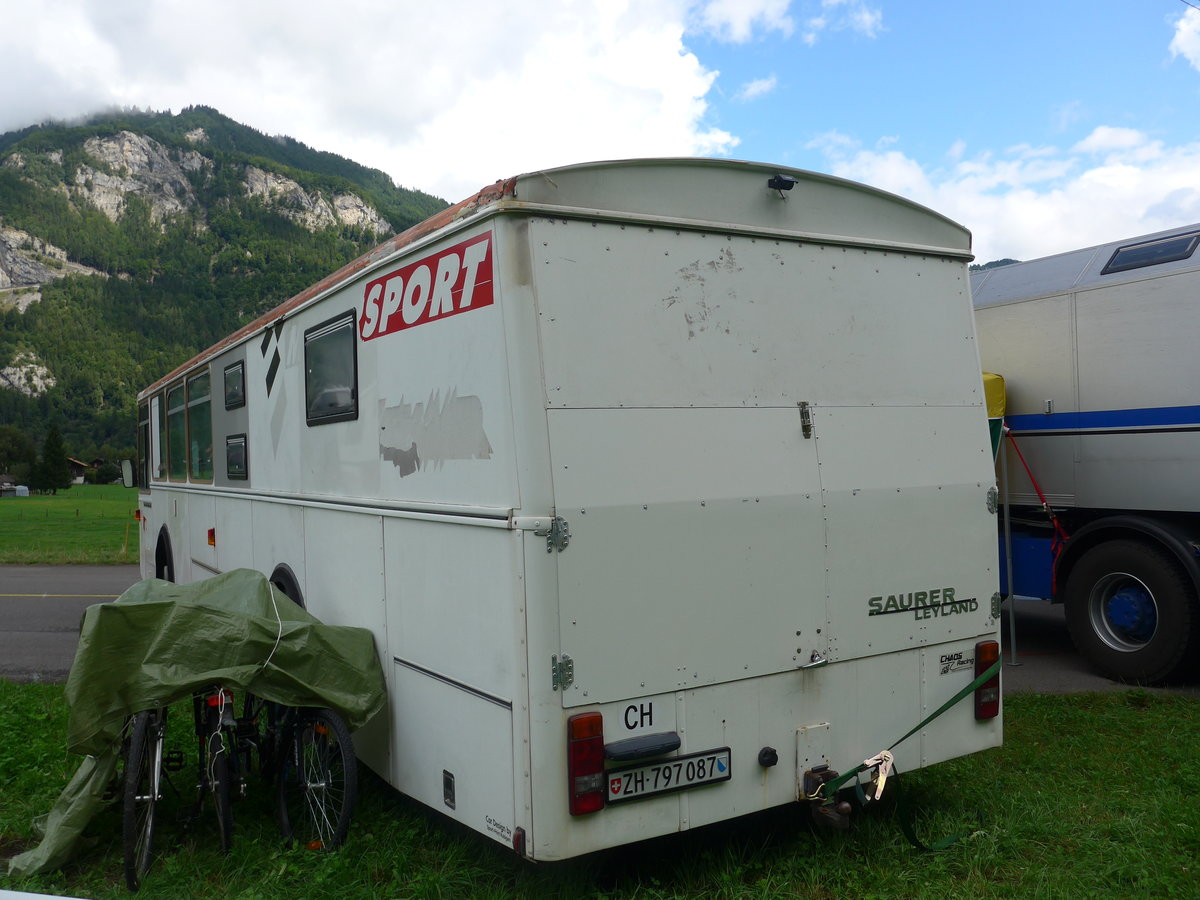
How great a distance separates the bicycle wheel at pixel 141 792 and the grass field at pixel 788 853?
0.10 meters

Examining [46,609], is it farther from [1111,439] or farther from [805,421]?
[1111,439]

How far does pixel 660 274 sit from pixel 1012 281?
18.9 feet

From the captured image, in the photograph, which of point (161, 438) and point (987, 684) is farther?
point (161, 438)

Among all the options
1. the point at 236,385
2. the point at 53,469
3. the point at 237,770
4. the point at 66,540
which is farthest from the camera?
the point at 53,469

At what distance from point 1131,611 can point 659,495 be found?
17.7 feet

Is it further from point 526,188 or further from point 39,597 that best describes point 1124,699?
point 39,597

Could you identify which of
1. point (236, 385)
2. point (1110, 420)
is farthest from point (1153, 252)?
point (236, 385)

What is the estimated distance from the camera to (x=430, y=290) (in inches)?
158

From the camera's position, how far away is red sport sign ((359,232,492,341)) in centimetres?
362

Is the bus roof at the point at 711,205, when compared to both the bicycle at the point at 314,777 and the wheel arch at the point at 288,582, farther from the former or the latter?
the bicycle at the point at 314,777

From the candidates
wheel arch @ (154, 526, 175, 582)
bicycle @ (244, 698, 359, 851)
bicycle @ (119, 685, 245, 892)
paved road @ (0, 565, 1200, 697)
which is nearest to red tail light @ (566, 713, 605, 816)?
bicycle @ (244, 698, 359, 851)

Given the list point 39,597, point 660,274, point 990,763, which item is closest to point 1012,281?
point 990,763

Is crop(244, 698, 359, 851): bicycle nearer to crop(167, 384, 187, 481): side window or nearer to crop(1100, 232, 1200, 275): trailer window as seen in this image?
crop(167, 384, 187, 481): side window

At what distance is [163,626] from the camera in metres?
4.19
